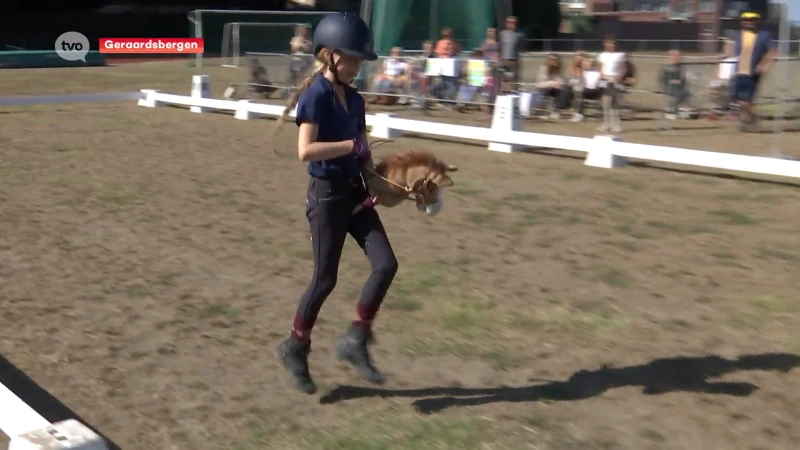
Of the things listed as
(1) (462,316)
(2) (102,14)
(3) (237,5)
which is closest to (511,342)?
(1) (462,316)

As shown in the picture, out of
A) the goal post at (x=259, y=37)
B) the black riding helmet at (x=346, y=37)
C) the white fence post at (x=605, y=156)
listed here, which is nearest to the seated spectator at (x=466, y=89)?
the white fence post at (x=605, y=156)

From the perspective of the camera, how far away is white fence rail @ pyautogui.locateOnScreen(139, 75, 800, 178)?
10875mm

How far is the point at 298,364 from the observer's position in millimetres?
4848

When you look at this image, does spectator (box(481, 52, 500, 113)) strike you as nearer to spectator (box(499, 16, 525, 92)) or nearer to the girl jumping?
spectator (box(499, 16, 525, 92))

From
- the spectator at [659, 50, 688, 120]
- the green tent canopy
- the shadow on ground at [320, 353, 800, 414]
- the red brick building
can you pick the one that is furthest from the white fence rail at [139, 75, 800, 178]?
the red brick building

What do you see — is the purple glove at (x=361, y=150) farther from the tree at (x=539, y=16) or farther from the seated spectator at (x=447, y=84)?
the tree at (x=539, y=16)

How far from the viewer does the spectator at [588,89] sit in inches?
704

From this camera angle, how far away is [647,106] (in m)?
20.3

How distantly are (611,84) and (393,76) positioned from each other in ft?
16.6

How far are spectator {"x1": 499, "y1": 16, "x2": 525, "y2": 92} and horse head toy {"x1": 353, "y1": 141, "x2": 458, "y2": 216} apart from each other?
556 inches

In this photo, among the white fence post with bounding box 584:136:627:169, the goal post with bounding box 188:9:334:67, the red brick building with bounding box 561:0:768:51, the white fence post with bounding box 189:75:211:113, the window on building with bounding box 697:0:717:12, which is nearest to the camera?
the white fence post with bounding box 584:136:627:169

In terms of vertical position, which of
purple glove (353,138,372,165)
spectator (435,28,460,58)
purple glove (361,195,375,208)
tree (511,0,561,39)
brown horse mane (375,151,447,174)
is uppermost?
tree (511,0,561,39)

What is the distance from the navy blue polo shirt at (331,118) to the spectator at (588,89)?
13763 mm

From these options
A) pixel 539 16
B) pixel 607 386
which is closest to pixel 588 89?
pixel 607 386
